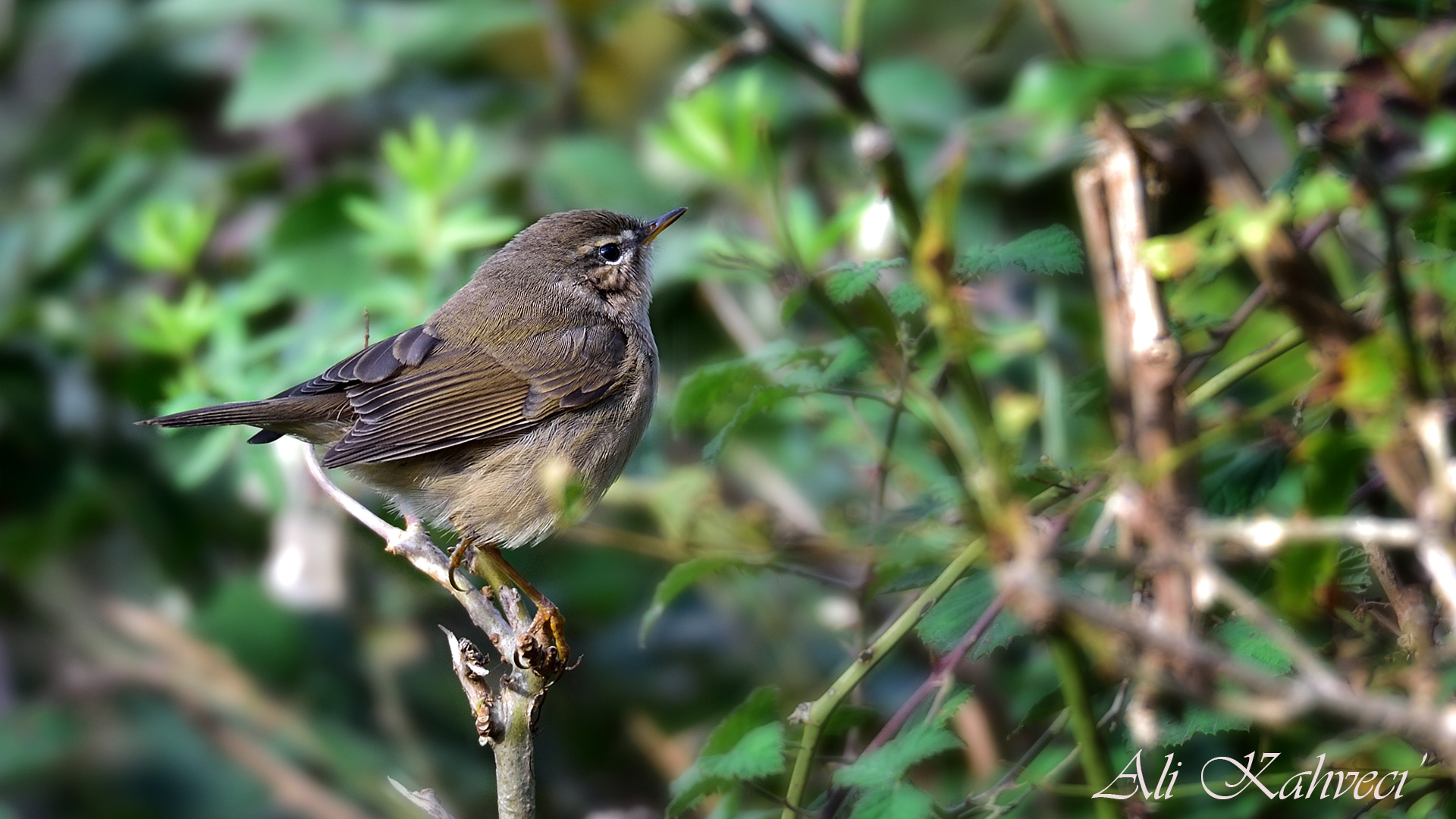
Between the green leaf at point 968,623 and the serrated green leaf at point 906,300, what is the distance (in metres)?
0.43

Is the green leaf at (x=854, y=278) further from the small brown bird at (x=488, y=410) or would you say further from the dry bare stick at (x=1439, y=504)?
the small brown bird at (x=488, y=410)

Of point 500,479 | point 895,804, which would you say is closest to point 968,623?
point 895,804

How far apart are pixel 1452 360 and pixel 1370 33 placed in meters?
0.67

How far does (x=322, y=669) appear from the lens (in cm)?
464

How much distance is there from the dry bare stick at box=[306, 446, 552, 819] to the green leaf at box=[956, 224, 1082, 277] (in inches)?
42.5

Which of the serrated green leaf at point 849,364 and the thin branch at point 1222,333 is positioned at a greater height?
the thin branch at point 1222,333

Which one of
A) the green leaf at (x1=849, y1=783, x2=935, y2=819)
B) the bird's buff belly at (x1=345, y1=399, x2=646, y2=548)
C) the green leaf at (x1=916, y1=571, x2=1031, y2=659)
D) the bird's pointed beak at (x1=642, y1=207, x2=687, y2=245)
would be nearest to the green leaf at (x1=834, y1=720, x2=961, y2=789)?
the green leaf at (x1=849, y1=783, x2=935, y2=819)

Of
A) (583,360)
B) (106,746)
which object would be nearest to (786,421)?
(583,360)

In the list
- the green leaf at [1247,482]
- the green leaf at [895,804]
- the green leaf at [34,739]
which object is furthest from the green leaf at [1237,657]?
the green leaf at [34,739]

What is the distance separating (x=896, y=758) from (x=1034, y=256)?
75 cm

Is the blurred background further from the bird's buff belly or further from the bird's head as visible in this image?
the bird's buff belly

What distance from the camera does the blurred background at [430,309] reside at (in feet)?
13.0

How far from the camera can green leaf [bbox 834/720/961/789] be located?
1755 millimetres

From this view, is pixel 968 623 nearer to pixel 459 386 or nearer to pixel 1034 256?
pixel 1034 256
